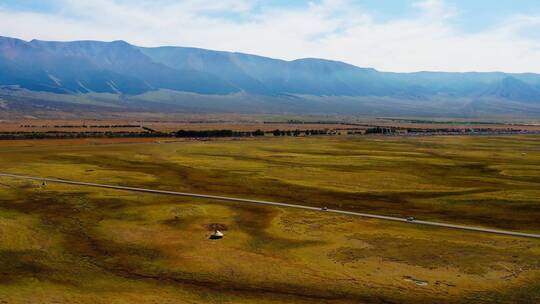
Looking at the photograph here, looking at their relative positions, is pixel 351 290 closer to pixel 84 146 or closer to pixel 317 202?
pixel 317 202

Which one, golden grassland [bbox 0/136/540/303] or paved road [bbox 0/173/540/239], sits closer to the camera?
golden grassland [bbox 0/136/540/303]

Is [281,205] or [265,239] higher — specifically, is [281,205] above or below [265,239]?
above

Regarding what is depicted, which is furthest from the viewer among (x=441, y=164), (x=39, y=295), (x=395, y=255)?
(x=441, y=164)

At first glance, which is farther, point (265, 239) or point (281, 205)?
point (281, 205)

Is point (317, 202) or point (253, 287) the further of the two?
point (317, 202)

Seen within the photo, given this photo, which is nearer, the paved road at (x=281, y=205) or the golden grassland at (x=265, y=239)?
the golden grassland at (x=265, y=239)

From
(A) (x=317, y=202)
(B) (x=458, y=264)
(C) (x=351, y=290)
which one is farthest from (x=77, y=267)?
(A) (x=317, y=202)

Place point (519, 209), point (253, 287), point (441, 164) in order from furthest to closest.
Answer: point (441, 164) → point (519, 209) → point (253, 287)
